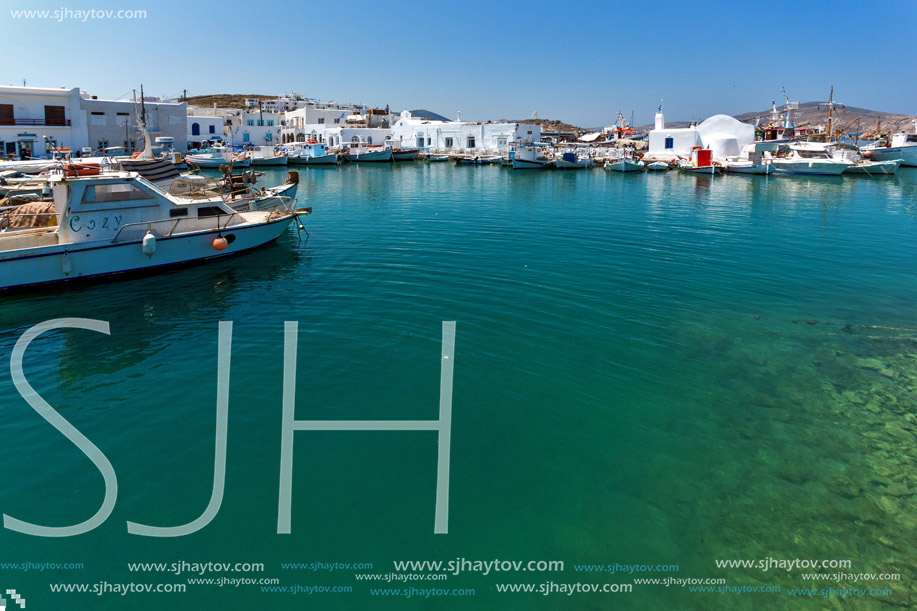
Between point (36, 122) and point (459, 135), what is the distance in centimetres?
5729

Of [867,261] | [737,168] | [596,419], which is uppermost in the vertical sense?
[737,168]

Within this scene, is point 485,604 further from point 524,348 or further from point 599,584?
point 524,348

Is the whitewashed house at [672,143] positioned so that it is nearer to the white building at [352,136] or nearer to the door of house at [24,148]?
the white building at [352,136]

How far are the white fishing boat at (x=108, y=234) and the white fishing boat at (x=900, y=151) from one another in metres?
77.4

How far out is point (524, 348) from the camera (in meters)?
11.0

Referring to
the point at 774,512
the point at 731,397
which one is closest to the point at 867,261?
the point at 731,397

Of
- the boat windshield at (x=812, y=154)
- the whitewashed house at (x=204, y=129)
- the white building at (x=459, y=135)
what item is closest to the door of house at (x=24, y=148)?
the whitewashed house at (x=204, y=129)

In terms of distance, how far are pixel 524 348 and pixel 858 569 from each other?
21.0 ft

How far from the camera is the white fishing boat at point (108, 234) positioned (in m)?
14.6

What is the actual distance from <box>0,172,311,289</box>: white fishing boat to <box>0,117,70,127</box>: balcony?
184 ft

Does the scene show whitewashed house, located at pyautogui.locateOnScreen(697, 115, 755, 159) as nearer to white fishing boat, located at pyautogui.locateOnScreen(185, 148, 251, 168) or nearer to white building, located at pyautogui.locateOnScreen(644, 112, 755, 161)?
white building, located at pyautogui.locateOnScreen(644, 112, 755, 161)

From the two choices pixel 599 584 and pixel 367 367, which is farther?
pixel 367 367

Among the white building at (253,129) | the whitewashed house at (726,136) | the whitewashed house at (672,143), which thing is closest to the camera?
the whitewashed house at (726,136)

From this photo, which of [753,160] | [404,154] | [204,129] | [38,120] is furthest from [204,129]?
[753,160]
